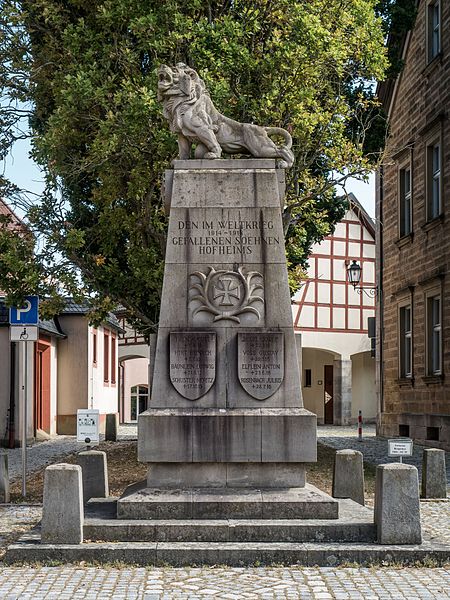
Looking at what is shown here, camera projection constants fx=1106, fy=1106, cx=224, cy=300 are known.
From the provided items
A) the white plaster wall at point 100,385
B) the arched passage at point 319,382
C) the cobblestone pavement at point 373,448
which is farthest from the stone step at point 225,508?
the arched passage at point 319,382

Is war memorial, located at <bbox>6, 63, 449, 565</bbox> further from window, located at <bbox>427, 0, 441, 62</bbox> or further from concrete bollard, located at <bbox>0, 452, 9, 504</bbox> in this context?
window, located at <bbox>427, 0, 441, 62</bbox>

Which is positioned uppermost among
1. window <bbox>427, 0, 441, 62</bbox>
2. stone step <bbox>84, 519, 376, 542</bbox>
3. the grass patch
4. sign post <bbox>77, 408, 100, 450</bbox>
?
window <bbox>427, 0, 441, 62</bbox>

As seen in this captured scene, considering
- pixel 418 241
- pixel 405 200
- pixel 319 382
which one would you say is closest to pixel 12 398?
pixel 418 241

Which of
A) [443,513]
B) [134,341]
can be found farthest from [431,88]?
[134,341]

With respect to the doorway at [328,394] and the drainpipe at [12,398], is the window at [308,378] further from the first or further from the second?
the drainpipe at [12,398]

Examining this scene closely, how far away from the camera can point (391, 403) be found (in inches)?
1091

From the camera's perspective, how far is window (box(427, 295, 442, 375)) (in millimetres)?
24047

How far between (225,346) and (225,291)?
509 millimetres

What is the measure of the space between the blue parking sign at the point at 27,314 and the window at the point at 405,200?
1442 centimetres

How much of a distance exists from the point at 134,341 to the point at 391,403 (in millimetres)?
24273

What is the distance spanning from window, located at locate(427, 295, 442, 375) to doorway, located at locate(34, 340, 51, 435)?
10.2 m

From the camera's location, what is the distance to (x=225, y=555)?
28.2 ft

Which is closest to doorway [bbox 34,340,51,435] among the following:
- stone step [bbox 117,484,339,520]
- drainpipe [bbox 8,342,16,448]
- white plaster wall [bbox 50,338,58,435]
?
white plaster wall [bbox 50,338,58,435]

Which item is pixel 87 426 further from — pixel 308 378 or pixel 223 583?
pixel 308 378
